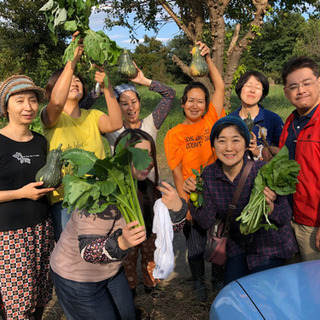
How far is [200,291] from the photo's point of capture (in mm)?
3846

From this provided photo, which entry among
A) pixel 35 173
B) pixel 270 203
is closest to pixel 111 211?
pixel 35 173

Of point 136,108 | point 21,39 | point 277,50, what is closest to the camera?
point 136,108

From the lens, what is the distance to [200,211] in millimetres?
3062

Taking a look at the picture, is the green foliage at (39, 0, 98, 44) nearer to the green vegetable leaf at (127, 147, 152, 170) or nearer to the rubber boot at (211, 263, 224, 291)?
the green vegetable leaf at (127, 147, 152, 170)

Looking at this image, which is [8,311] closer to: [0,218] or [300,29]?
[0,218]

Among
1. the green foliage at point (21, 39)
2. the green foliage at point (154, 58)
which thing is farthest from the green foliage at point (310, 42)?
the green foliage at point (21, 39)

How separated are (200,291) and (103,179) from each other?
240 cm

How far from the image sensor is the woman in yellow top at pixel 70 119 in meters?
2.92

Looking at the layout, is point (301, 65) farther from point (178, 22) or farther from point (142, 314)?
point (178, 22)

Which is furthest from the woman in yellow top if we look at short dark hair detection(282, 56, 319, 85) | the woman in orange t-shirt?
short dark hair detection(282, 56, 319, 85)

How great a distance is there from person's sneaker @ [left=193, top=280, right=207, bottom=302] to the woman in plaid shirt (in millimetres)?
864

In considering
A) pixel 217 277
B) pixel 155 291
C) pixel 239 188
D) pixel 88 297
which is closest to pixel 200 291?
pixel 217 277

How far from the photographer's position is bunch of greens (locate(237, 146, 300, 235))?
2.47m

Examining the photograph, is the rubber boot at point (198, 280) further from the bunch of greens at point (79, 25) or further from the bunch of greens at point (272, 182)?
the bunch of greens at point (79, 25)
